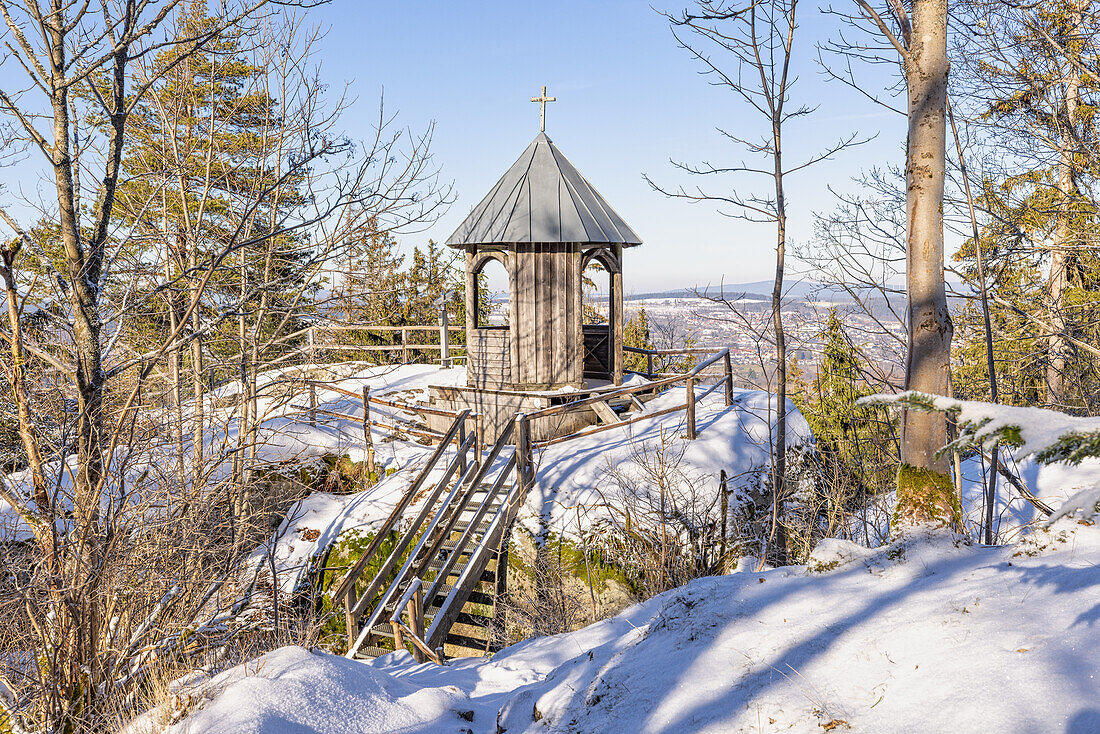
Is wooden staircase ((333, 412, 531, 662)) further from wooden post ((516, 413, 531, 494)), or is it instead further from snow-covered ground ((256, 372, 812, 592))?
snow-covered ground ((256, 372, 812, 592))

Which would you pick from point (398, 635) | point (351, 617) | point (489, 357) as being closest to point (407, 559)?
point (351, 617)

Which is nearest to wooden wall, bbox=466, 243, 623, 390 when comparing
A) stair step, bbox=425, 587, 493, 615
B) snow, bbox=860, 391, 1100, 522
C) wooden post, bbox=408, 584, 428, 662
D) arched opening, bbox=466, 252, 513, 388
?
arched opening, bbox=466, 252, 513, 388

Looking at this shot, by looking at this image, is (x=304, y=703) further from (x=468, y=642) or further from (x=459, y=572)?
(x=459, y=572)

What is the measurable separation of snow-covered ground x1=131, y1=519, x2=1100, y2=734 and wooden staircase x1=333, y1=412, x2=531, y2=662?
86.2 inches

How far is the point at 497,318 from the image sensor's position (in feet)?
97.1

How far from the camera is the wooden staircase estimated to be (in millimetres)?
7523

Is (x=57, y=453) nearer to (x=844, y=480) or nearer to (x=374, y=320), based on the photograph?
(x=844, y=480)

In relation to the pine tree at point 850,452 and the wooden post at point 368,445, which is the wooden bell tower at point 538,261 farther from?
the pine tree at point 850,452

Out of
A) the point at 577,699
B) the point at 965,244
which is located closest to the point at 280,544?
the point at 577,699

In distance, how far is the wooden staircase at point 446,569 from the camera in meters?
7.52

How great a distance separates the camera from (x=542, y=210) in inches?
471

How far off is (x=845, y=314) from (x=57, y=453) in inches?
381

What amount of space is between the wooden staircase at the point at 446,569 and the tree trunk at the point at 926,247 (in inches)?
196

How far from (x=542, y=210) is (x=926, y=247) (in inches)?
303
